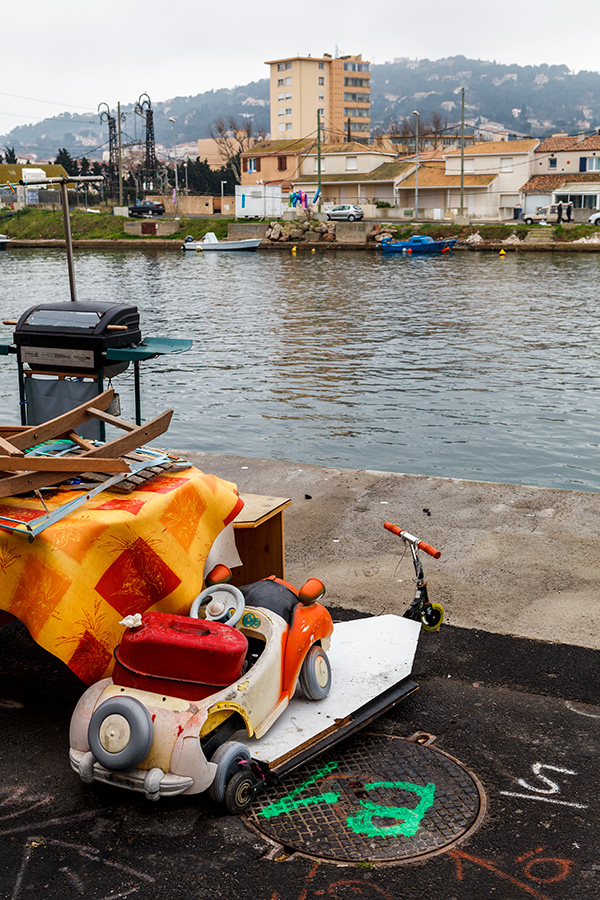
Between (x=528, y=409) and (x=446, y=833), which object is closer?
(x=446, y=833)

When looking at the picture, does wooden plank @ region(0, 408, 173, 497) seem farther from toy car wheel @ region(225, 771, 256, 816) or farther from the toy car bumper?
toy car wheel @ region(225, 771, 256, 816)

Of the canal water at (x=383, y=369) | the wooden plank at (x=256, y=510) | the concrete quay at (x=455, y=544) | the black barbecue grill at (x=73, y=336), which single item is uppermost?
the black barbecue grill at (x=73, y=336)

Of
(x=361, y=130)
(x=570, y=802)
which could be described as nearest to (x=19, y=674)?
(x=570, y=802)

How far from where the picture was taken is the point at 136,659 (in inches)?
160

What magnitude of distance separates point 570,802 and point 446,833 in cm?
62

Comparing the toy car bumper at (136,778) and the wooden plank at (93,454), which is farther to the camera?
the wooden plank at (93,454)

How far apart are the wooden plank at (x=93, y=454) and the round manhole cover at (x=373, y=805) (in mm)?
1845

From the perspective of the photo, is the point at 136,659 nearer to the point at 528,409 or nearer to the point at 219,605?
the point at 219,605

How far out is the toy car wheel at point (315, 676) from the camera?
4.62m

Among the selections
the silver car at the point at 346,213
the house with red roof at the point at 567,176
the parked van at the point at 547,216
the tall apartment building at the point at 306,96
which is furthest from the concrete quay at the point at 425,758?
the tall apartment building at the point at 306,96

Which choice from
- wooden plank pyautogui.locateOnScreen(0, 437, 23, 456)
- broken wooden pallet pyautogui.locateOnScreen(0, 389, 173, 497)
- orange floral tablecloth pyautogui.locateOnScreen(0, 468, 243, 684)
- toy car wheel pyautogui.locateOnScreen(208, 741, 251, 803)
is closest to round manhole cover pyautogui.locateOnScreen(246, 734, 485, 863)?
toy car wheel pyautogui.locateOnScreen(208, 741, 251, 803)

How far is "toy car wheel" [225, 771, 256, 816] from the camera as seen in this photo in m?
3.91

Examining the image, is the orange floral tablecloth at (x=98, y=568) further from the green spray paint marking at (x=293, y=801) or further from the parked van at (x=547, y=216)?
the parked van at (x=547, y=216)

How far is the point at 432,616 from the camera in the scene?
5750mm
